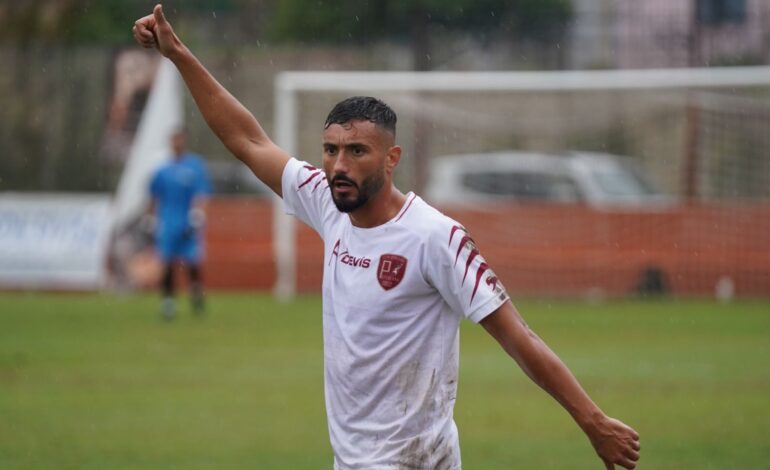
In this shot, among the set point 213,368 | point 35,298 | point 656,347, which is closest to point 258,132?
point 213,368

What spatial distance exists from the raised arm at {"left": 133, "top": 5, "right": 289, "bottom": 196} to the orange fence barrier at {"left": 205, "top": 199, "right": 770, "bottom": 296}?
56.4ft

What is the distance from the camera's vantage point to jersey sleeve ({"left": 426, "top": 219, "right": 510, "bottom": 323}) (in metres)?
5.06

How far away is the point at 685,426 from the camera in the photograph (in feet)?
36.0

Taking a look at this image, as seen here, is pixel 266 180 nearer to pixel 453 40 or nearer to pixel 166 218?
pixel 166 218

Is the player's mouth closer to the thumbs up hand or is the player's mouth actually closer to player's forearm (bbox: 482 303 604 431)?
player's forearm (bbox: 482 303 604 431)

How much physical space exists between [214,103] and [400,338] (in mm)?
1379

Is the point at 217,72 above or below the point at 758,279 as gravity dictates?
above

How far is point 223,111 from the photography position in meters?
5.96

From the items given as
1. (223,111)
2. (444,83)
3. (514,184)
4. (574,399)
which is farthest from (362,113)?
(514,184)

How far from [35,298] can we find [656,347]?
10.6 m

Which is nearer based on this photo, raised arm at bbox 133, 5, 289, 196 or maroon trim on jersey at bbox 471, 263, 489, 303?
maroon trim on jersey at bbox 471, 263, 489, 303

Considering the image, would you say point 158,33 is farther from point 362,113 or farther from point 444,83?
point 444,83

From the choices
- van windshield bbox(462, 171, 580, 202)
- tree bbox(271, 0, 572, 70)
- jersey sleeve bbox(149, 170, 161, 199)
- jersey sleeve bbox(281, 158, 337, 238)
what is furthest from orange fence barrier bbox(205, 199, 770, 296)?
jersey sleeve bbox(281, 158, 337, 238)

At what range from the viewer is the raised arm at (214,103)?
19.4 ft
